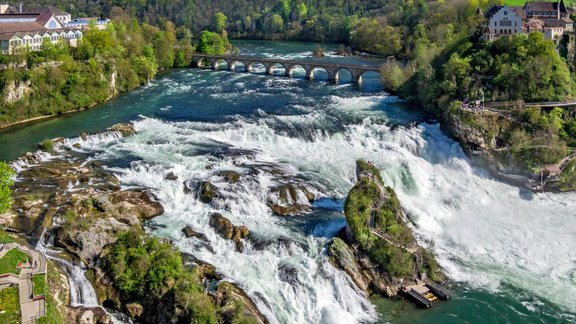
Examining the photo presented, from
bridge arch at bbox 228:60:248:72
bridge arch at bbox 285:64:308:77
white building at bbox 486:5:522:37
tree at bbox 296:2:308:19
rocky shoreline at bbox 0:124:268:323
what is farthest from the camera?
tree at bbox 296:2:308:19

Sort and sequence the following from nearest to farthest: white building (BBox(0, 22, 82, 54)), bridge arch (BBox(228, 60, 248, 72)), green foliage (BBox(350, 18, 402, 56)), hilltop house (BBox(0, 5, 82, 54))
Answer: white building (BBox(0, 22, 82, 54))
hilltop house (BBox(0, 5, 82, 54))
bridge arch (BBox(228, 60, 248, 72))
green foliage (BBox(350, 18, 402, 56))

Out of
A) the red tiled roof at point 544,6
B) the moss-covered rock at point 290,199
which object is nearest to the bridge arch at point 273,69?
the red tiled roof at point 544,6

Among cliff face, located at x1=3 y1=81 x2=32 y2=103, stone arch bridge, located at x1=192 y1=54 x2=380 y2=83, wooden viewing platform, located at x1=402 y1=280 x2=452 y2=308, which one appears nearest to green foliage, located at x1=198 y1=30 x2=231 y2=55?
stone arch bridge, located at x1=192 y1=54 x2=380 y2=83

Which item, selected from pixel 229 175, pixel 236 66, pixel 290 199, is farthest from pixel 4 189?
pixel 236 66

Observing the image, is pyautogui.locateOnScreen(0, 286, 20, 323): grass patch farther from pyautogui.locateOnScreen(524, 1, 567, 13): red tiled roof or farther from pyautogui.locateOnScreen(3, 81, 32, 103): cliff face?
pyautogui.locateOnScreen(524, 1, 567, 13): red tiled roof

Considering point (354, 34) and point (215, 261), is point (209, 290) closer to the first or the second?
point (215, 261)

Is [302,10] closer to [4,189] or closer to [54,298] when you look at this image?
[4,189]

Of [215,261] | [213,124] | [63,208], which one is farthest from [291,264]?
[213,124]
